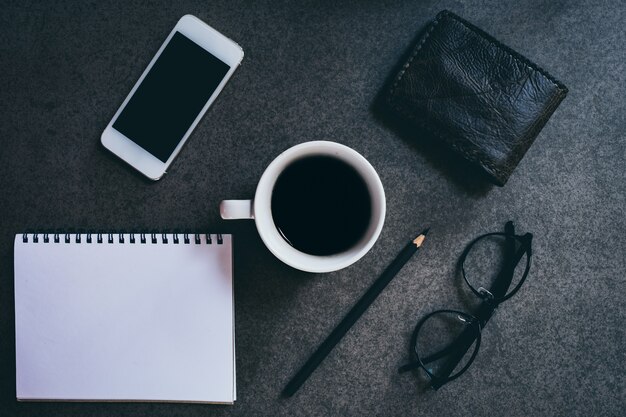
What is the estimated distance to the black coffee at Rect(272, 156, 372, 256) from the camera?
0.53 meters

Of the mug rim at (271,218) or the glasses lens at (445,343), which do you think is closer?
the mug rim at (271,218)

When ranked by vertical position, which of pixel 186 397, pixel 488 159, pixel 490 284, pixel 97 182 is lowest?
pixel 186 397

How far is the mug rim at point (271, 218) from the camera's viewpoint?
502 mm

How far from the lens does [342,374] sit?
1.98ft

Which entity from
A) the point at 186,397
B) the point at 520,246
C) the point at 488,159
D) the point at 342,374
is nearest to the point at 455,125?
the point at 488,159

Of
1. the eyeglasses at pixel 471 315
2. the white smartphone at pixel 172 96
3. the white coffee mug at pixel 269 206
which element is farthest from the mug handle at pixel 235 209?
the eyeglasses at pixel 471 315

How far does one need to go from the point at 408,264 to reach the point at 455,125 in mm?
155

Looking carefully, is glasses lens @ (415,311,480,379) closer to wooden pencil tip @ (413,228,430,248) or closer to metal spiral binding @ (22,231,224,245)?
wooden pencil tip @ (413,228,430,248)

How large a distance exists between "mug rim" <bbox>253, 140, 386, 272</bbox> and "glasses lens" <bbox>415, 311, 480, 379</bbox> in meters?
0.15

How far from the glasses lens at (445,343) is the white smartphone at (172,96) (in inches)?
13.0

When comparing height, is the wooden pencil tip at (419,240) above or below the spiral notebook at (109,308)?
above

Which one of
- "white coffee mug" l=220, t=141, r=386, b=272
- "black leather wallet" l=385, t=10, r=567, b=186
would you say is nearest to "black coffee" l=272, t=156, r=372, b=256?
"white coffee mug" l=220, t=141, r=386, b=272

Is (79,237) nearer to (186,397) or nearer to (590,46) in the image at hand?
(186,397)

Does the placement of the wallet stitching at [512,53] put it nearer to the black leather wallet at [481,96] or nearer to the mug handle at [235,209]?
the black leather wallet at [481,96]
